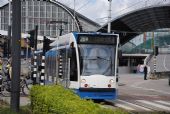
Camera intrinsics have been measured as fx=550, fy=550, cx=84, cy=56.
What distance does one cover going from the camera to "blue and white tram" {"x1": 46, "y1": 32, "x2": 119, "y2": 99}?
24.1 meters

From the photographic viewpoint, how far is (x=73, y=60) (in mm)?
24109


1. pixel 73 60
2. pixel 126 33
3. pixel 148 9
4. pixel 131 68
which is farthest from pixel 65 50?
pixel 131 68

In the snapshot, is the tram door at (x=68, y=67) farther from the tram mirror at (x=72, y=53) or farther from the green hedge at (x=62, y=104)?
the green hedge at (x=62, y=104)

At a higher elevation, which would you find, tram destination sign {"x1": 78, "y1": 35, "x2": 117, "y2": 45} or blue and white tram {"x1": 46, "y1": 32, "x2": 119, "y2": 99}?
tram destination sign {"x1": 78, "y1": 35, "x2": 117, "y2": 45}

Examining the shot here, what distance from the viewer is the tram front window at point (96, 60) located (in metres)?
24.2

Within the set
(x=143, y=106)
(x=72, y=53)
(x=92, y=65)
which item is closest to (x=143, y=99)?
(x=143, y=106)

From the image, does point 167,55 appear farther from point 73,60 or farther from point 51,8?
point 73,60

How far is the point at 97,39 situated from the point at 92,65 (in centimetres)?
122

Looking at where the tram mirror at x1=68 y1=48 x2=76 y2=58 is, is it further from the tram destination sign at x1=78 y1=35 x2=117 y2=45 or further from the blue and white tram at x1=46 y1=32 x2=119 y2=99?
the tram destination sign at x1=78 y1=35 x2=117 y2=45

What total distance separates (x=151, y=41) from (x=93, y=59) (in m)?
101

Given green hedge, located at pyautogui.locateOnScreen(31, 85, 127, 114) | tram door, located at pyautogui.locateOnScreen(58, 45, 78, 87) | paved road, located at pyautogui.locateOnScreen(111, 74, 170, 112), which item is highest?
tram door, located at pyautogui.locateOnScreen(58, 45, 78, 87)

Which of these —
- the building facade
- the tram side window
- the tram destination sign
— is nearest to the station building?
the building facade

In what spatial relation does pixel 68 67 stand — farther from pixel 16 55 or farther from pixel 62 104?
pixel 62 104

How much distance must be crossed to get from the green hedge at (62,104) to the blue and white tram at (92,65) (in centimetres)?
1035
